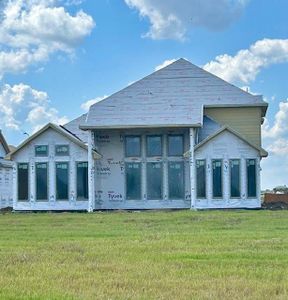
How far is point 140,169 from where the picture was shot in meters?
40.4

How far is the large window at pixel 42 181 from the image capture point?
39.7m

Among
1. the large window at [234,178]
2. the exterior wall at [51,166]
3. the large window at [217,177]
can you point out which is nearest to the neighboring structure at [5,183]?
the exterior wall at [51,166]

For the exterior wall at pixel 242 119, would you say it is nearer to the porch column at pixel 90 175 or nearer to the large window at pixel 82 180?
the porch column at pixel 90 175

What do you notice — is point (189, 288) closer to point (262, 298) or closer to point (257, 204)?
point (262, 298)

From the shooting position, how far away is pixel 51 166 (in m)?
39.5

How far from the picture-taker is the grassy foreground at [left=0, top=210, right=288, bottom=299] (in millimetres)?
9156

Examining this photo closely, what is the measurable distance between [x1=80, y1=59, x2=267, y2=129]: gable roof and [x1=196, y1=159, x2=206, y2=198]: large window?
7.76ft

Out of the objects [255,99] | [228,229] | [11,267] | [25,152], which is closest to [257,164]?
[255,99]

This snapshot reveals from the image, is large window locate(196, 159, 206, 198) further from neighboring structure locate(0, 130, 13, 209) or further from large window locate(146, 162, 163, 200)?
neighboring structure locate(0, 130, 13, 209)

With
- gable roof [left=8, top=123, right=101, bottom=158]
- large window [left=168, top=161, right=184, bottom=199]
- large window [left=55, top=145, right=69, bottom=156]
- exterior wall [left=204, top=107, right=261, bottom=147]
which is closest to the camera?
gable roof [left=8, top=123, right=101, bottom=158]

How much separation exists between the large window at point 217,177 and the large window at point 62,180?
333 inches

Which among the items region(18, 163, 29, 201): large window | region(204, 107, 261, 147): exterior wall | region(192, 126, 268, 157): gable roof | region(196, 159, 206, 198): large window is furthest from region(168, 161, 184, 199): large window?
region(18, 163, 29, 201): large window

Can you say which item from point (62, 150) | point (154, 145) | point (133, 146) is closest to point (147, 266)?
point (62, 150)

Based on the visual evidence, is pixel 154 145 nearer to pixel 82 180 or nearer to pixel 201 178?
pixel 201 178
